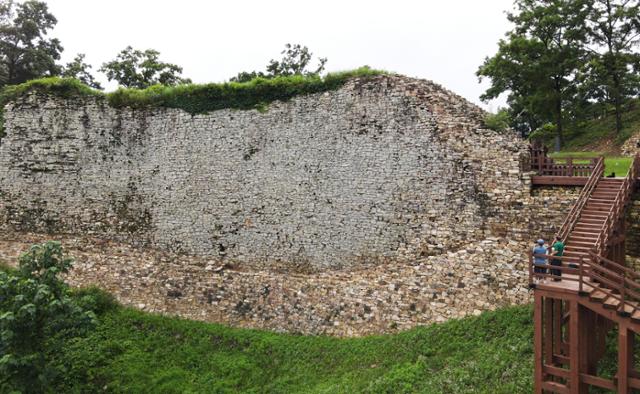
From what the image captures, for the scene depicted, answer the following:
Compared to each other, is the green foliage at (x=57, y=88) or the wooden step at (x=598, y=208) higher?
the green foliage at (x=57, y=88)

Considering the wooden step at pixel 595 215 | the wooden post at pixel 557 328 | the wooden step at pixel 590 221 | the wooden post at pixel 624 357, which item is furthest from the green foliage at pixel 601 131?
the wooden post at pixel 624 357

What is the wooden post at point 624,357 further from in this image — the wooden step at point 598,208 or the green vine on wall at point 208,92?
the green vine on wall at point 208,92

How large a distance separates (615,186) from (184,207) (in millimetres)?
14899

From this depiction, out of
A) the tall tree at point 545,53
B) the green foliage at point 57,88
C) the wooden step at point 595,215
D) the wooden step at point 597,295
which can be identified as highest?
the tall tree at point 545,53

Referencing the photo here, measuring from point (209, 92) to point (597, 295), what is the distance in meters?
15.0

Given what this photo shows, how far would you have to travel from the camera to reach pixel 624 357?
7.86 m

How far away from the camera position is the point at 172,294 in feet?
56.6

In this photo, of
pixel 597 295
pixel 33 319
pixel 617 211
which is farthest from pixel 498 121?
pixel 33 319

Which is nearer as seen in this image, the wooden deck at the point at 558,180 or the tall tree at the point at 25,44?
the wooden deck at the point at 558,180

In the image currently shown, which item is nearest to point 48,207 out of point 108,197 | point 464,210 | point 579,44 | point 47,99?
point 108,197

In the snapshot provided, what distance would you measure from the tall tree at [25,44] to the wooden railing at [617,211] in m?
38.1

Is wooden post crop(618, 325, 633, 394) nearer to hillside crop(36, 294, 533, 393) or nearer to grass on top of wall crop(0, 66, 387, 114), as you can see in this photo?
hillside crop(36, 294, 533, 393)

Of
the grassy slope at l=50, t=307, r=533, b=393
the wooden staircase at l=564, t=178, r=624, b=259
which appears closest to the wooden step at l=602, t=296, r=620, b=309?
the wooden staircase at l=564, t=178, r=624, b=259

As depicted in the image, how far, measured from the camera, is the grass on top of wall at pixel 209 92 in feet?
53.4
